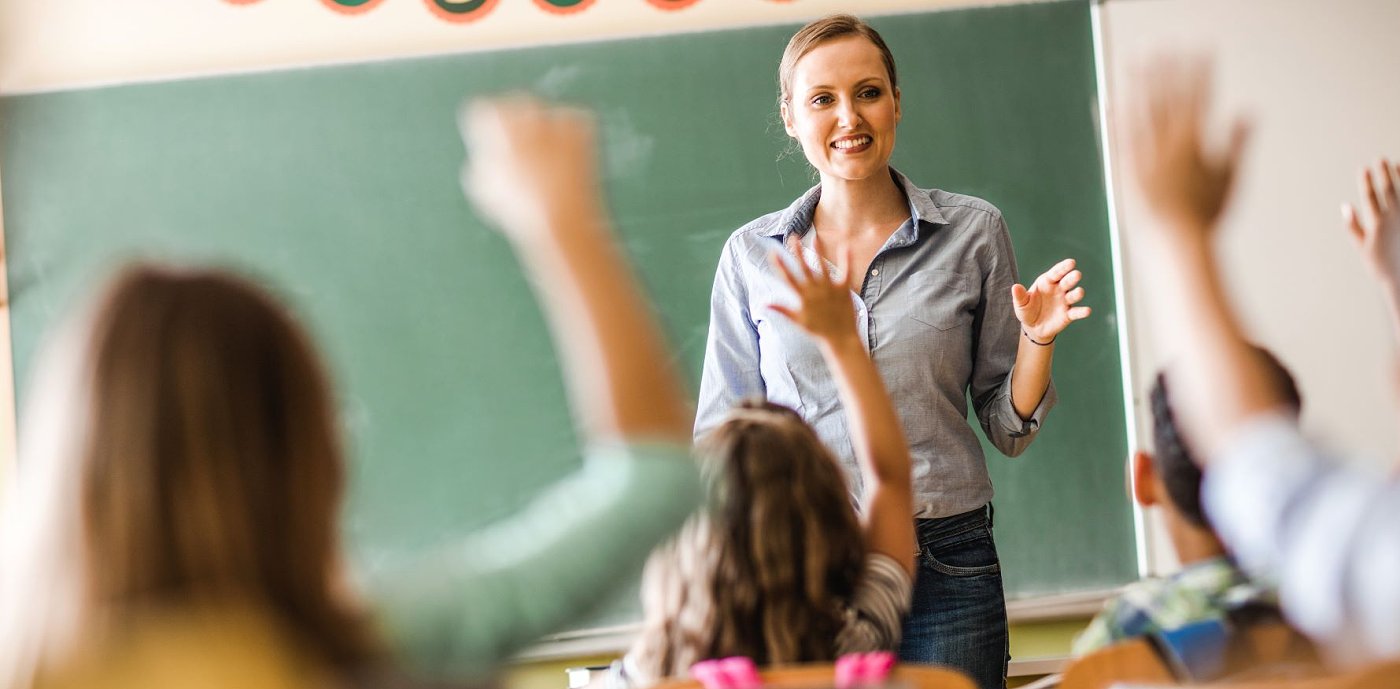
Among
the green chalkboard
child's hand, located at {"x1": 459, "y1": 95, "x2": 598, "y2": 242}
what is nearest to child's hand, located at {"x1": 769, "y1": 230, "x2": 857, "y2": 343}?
child's hand, located at {"x1": 459, "y1": 95, "x2": 598, "y2": 242}

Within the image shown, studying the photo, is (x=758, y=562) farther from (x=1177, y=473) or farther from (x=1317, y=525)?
(x=1317, y=525)

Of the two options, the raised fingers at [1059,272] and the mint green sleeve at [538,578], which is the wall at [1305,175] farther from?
the mint green sleeve at [538,578]

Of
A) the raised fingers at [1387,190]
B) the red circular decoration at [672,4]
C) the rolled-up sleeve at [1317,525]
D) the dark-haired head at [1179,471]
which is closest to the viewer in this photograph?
the rolled-up sleeve at [1317,525]

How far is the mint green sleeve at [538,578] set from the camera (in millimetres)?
879

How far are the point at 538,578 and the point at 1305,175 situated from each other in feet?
9.46

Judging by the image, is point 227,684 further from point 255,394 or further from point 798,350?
point 798,350

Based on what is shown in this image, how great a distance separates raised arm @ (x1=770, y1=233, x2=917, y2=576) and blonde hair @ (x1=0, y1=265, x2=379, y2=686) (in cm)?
91

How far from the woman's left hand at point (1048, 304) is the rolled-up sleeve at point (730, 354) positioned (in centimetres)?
50

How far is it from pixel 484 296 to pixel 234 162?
791 millimetres

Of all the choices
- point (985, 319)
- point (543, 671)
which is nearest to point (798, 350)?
point (985, 319)

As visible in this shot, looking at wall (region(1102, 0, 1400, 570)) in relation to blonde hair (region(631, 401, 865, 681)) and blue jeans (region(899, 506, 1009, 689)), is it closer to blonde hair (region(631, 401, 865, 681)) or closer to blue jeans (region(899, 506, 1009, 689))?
blue jeans (region(899, 506, 1009, 689))

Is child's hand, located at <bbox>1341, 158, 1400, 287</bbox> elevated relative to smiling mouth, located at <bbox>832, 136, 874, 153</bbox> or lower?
lower

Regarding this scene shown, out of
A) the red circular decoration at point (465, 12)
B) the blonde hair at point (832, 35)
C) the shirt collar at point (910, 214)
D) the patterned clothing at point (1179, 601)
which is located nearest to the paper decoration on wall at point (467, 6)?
the red circular decoration at point (465, 12)

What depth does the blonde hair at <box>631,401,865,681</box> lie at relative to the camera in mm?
1601
